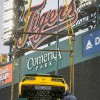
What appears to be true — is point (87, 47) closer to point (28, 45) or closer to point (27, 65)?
point (27, 65)

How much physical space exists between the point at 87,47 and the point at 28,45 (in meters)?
14.5

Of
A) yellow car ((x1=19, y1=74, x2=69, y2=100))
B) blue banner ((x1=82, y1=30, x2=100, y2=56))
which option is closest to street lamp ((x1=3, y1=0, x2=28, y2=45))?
blue banner ((x1=82, y1=30, x2=100, y2=56))

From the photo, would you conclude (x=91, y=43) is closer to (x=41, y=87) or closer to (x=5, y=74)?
(x=5, y=74)

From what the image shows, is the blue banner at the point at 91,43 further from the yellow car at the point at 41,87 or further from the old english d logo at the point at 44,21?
the yellow car at the point at 41,87

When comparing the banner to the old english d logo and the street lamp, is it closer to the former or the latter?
the street lamp

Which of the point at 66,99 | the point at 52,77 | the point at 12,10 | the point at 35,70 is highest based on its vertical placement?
the point at 12,10

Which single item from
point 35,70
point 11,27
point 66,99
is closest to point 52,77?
point 66,99

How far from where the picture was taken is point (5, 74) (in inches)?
2239

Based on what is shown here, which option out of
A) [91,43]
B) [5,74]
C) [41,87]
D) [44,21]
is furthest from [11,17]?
[41,87]

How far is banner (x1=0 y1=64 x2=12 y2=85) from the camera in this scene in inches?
2165

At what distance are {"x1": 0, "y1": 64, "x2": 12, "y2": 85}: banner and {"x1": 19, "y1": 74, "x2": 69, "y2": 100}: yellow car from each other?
128 feet

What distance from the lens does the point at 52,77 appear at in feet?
50.5

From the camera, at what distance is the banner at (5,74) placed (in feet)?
180

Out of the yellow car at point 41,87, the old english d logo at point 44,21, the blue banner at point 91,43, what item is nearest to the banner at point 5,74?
the old english d logo at point 44,21
